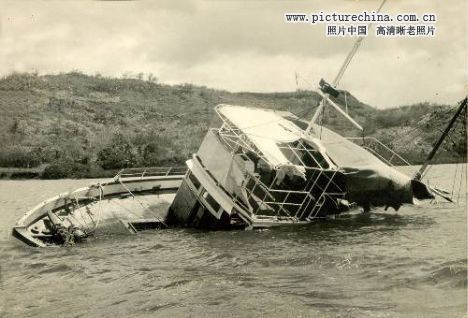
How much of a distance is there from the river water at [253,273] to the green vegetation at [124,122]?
27.3 metres

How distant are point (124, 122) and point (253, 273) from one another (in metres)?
54.0

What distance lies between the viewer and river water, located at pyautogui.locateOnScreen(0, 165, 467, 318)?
10.2 metres

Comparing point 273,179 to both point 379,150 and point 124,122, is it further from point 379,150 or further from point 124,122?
point 124,122

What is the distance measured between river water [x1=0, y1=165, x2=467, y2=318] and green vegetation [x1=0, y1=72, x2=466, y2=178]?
27320mm

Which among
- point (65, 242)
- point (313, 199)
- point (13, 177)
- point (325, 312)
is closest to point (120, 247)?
point (65, 242)

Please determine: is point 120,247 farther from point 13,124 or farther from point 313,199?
point 13,124

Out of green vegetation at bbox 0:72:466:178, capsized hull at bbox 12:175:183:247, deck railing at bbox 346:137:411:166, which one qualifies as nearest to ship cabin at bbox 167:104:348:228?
capsized hull at bbox 12:175:183:247

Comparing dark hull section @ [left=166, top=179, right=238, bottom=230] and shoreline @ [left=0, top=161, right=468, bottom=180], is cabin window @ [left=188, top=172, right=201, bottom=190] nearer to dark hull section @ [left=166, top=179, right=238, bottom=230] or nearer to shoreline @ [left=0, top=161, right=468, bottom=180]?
dark hull section @ [left=166, top=179, right=238, bottom=230]

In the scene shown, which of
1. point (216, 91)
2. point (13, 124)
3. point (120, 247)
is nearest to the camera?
point (120, 247)

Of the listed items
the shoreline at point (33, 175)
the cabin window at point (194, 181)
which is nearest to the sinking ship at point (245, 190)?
the cabin window at point (194, 181)

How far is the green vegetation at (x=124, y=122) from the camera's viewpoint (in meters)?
49.6

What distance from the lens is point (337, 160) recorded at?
60.5 ft

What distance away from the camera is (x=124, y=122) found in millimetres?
64312

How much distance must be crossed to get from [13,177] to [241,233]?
32.5m
